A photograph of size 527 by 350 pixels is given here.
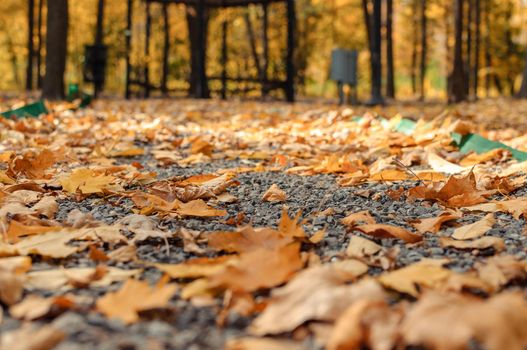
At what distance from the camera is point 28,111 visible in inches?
264

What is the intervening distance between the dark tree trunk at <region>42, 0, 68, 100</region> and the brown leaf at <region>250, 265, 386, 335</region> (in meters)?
8.88

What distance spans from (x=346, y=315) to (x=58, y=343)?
1.67 ft

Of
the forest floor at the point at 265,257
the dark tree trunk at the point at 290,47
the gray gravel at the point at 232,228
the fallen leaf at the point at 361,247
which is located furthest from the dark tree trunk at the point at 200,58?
the fallen leaf at the point at 361,247

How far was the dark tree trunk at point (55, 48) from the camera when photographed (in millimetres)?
9469

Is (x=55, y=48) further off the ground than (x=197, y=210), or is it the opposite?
(x=55, y=48)

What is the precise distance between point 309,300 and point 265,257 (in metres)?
0.25

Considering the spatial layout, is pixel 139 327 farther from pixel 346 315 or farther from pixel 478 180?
pixel 478 180

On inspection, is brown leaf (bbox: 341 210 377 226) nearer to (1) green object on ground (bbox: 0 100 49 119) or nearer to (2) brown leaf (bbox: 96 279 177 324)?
(2) brown leaf (bbox: 96 279 177 324)

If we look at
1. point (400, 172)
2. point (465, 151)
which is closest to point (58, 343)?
point (400, 172)

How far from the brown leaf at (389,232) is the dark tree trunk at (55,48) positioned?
8338 mm

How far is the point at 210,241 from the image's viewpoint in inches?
70.3

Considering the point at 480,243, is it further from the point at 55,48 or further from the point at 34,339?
the point at 55,48

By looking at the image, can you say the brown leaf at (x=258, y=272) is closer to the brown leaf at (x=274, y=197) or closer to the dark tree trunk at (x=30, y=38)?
the brown leaf at (x=274, y=197)

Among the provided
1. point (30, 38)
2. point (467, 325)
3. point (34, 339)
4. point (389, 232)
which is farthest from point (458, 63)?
point (30, 38)
